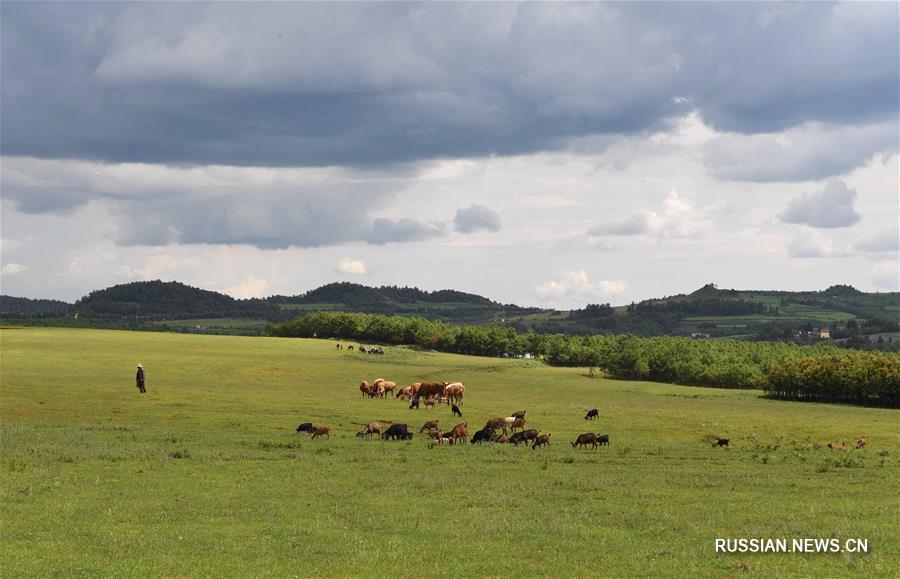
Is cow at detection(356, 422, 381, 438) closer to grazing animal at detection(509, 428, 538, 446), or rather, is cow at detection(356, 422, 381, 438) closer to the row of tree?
grazing animal at detection(509, 428, 538, 446)

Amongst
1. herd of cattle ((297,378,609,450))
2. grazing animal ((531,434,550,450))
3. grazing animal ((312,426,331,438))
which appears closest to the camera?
grazing animal ((531,434,550,450))

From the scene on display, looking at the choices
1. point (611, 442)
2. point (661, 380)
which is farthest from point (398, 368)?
point (611, 442)

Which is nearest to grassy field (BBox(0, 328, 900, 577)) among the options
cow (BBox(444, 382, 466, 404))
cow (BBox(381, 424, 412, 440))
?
cow (BBox(381, 424, 412, 440))

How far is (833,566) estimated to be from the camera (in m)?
18.9

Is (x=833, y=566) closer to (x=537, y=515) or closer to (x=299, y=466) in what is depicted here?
(x=537, y=515)

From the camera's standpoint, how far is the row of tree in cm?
10275

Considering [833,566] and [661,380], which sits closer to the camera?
[833,566]

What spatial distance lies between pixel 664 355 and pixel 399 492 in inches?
4237

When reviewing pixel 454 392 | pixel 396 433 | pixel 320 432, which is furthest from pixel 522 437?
pixel 454 392

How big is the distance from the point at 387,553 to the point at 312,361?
94202 millimetres

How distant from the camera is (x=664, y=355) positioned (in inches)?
5098

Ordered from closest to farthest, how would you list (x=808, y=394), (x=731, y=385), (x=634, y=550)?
(x=634, y=550), (x=808, y=394), (x=731, y=385)

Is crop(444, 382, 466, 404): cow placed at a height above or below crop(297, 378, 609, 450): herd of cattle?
above

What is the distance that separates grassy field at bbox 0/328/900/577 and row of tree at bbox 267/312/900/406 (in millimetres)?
46035
